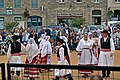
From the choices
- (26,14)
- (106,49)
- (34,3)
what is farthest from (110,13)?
(106,49)

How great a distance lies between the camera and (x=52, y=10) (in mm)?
54719

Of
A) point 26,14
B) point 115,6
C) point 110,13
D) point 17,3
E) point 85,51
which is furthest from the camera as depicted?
point 115,6

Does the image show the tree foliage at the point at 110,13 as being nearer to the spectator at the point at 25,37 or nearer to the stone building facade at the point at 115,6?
the stone building facade at the point at 115,6

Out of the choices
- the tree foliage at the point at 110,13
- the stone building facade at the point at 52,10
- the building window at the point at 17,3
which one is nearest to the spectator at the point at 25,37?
the stone building facade at the point at 52,10

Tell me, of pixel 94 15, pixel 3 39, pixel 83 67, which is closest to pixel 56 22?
pixel 94 15

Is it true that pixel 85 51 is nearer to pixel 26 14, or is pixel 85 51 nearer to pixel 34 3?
pixel 26 14

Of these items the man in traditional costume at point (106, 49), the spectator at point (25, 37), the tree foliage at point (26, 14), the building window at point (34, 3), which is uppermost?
the building window at point (34, 3)

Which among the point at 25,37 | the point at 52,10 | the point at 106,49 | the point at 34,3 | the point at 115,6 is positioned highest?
Result: the point at 34,3

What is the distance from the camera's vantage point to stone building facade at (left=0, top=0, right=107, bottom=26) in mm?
53531

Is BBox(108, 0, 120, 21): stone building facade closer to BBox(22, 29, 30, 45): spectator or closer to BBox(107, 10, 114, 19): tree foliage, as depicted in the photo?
BBox(107, 10, 114, 19): tree foliage

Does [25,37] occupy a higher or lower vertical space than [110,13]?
lower

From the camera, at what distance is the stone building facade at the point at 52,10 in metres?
53.5

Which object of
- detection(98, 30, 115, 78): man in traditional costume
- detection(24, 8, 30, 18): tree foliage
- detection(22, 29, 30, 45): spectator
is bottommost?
detection(22, 29, 30, 45): spectator

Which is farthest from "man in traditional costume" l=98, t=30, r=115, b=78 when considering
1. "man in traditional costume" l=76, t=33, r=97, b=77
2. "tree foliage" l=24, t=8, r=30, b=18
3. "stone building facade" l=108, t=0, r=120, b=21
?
"stone building facade" l=108, t=0, r=120, b=21
